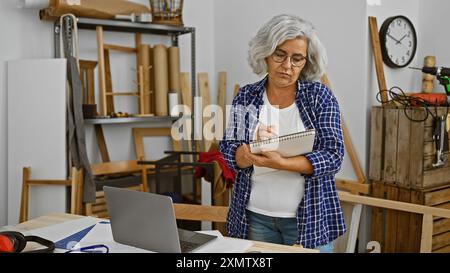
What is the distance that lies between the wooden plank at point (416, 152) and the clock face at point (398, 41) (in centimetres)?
46

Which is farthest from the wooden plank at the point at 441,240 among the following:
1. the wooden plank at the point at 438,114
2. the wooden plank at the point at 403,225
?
the wooden plank at the point at 438,114

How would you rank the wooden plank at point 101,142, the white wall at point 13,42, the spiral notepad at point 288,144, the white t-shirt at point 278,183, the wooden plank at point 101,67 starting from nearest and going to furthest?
1. the spiral notepad at point 288,144
2. the white t-shirt at point 278,183
3. the white wall at point 13,42
4. the wooden plank at point 101,67
5. the wooden plank at point 101,142

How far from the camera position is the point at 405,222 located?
8.55 feet

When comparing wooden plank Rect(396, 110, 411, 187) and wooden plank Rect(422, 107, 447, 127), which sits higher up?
wooden plank Rect(422, 107, 447, 127)

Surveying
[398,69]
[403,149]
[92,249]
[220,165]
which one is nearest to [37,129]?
[220,165]

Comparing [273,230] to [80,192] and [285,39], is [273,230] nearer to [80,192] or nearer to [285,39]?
[285,39]

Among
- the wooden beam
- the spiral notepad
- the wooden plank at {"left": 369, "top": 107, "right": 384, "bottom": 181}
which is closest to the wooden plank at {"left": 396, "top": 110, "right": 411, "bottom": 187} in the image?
the wooden plank at {"left": 369, "top": 107, "right": 384, "bottom": 181}

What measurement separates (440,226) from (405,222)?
0.18 meters

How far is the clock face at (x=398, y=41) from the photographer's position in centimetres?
279

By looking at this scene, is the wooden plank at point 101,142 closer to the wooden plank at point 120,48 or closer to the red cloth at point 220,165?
the wooden plank at point 120,48

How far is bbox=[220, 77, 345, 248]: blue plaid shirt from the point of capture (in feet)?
5.03

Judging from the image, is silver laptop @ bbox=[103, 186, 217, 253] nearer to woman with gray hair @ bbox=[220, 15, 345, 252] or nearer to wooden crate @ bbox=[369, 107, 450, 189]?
woman with gray hair @ bbox=[220, 15, 345, 252]

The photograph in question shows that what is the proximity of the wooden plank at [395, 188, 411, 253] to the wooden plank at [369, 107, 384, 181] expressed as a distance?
0.18 metres
